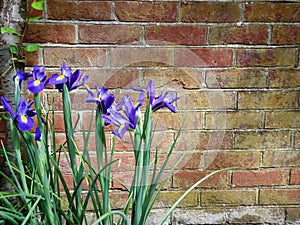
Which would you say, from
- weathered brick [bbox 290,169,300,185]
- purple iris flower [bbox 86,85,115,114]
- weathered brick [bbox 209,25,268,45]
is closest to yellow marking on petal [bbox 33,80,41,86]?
purple iris flower [bbox 86,85,115,114]

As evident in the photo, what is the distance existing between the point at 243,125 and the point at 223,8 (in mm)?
457

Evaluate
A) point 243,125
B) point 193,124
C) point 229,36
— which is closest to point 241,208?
point 243,125

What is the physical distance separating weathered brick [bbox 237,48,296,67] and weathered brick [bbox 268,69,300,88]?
1.2 inches

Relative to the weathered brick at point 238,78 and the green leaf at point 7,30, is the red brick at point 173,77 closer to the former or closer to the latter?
the weathered brick at point 238,78

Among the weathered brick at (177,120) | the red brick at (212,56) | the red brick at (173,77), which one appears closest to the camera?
the red brick at (173,77)

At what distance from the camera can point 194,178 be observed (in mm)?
1499

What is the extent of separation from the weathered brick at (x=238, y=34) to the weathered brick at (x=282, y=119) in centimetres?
30

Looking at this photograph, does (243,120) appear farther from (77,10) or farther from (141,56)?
(77,10)

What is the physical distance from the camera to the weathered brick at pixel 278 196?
155 cm

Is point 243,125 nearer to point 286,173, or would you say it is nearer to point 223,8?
point 286,173

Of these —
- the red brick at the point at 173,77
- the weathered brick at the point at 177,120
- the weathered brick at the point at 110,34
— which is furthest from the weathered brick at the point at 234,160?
the weathered brick at the point at 110,34

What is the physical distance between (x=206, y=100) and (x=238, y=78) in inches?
6.4

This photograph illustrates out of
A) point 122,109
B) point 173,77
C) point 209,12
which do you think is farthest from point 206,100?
point 122,109

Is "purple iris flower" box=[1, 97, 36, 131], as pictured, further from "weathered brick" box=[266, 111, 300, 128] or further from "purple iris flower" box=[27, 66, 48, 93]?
Result: "weathered brick" box=[266, 111, 300, 128]
